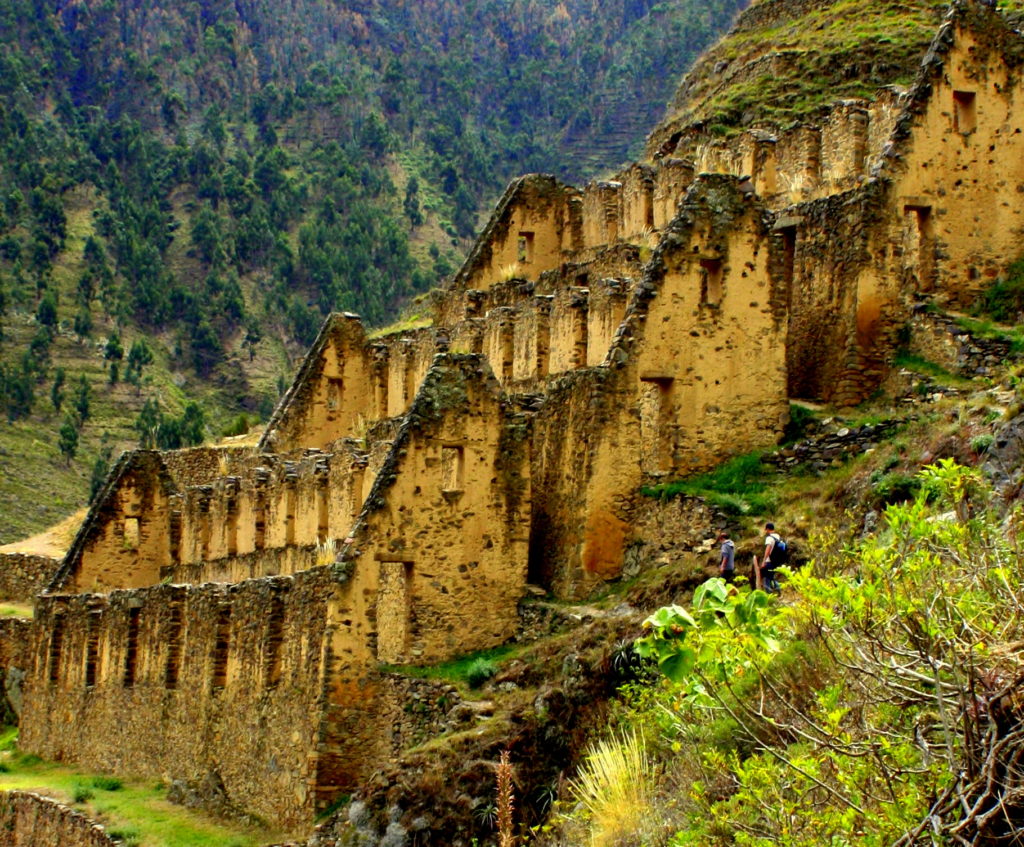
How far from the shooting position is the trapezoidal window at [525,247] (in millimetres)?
39531

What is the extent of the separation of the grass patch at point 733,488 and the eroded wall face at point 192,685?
473cm

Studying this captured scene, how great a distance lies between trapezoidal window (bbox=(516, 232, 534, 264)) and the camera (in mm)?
39531

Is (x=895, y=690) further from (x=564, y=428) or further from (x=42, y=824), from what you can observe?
(x=42, y=824)

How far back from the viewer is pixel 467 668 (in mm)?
24359

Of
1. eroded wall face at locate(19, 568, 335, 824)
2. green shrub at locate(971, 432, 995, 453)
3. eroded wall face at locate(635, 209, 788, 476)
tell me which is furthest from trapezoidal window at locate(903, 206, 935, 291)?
eroded wall face at locate(19, 568, 335, 824)

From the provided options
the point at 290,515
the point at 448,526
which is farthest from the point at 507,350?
the point at 448,526

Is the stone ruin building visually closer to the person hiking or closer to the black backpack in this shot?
the person hiking

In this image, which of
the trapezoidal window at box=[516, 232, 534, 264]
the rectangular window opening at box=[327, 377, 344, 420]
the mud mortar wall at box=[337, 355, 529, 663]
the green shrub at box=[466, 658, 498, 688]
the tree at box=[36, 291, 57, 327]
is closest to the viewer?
the green shrub at box=[466, 658, 498, 688]

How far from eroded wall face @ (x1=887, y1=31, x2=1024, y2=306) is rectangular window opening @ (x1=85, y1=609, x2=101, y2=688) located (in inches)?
626

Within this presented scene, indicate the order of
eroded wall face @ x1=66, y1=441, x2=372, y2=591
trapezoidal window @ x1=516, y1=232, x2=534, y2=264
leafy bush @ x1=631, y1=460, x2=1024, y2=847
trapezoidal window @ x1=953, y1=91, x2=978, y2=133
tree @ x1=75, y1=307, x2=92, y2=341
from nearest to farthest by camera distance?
leafy bush @ x1=631, y1=460, x2=1024, y2=847 → trapezoidal window @ x1=953, y1=91, x2=978, y2=133 → eroded wall face @ x1=66, y1=441, x2=372, y2=591 → trapezoidal window @ x1=516, y1=232, x2=534, y2=264 → tree @ x1=75, y1=307, x2=92, y2=341

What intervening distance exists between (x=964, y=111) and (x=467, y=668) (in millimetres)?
11325

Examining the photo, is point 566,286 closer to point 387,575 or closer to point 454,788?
point 387,575

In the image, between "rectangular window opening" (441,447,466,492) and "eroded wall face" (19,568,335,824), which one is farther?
"rectangular window opening" (441,447,466,492)

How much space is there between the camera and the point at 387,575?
86.1 feet
